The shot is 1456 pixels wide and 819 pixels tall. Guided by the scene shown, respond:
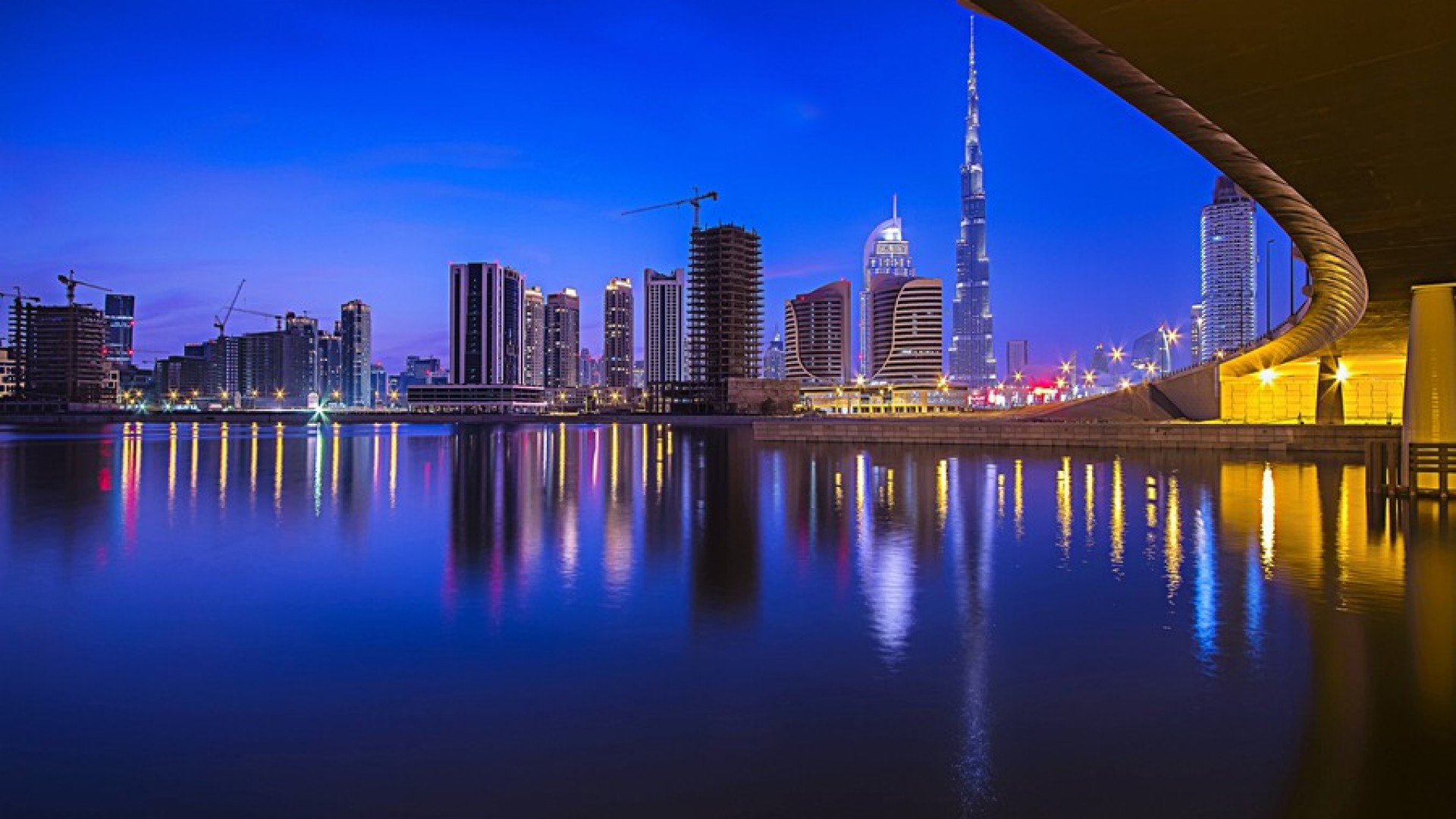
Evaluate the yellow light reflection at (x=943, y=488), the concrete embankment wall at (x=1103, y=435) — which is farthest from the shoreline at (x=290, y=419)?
the yellow light reflection at (x=943, y=488)

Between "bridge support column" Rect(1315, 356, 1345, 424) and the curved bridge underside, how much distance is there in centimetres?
4850

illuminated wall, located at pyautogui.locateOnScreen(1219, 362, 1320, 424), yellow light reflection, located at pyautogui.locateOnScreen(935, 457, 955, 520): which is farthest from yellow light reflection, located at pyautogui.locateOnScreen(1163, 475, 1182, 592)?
illuminated wall, located at pyautogui.locateOnScreen(1219, 362, 1320, 424)

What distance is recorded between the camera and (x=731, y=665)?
8.81 meters

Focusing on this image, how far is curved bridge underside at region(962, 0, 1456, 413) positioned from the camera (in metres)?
7.30

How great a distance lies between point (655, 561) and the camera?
48.4ft

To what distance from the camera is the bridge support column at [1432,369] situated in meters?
23.8

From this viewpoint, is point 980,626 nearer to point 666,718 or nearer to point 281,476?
point 666,718

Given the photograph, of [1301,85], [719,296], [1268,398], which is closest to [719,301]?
[719,296]

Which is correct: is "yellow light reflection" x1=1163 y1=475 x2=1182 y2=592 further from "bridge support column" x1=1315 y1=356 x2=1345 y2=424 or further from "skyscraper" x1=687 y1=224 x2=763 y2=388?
"skyscraper" x1=687 y1=224 x2=763 y2=388

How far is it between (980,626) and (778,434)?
186ft

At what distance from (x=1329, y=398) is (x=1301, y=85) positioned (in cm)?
6085

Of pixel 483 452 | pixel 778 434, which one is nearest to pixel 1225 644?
pixel 483 452

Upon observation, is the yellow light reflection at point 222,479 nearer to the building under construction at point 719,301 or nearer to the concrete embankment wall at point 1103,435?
the concrete embankment wall at point 1103,435

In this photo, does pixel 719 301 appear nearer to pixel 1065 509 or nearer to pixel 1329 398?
pixel 1329 398
